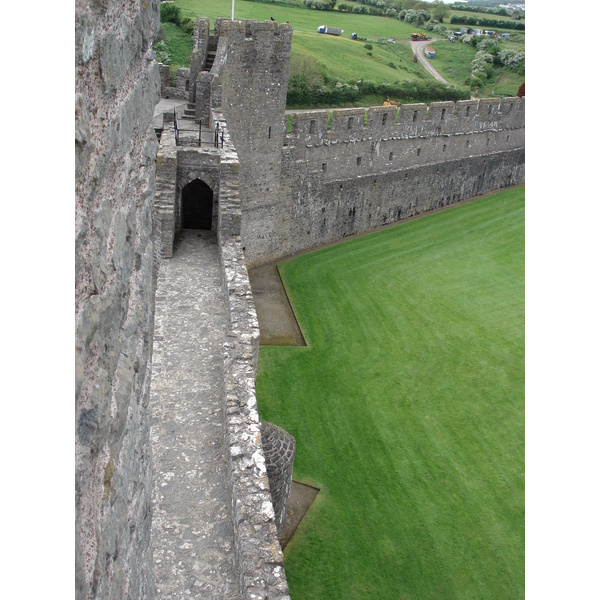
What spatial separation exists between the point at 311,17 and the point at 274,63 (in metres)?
41.7

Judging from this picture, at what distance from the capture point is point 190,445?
7473 millimetres

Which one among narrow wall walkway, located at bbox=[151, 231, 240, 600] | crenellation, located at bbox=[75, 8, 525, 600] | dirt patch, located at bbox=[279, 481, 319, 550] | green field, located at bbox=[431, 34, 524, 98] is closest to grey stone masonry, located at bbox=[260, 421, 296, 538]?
crenellation, located at bbox=[75, 8, 525, 600]

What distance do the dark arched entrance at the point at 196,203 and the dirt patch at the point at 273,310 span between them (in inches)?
138

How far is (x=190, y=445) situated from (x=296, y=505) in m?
4.36

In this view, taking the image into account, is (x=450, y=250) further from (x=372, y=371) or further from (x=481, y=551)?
(x=481, y=551)

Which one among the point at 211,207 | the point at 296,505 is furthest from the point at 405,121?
the point at 296,505

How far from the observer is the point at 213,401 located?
825cm

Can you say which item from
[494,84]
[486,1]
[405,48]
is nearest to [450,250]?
[494,84]

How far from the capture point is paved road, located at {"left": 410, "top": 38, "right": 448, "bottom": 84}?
161 ft

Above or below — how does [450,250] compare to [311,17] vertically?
below

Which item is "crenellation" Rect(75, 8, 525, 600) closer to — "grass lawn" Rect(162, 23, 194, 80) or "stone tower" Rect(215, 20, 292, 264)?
"stone tower" Rect(215, 20, 292, 264)

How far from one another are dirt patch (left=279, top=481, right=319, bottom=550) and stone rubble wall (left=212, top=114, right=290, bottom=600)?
135 inches

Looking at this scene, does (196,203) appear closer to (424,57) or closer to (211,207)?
(211,207)

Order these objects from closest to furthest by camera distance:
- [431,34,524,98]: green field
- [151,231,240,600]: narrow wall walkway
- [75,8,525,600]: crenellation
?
[75,8,525,600]: crenellation → [151,231,240,600]: narrow wall walkway → [431,34,524,98]: green field
